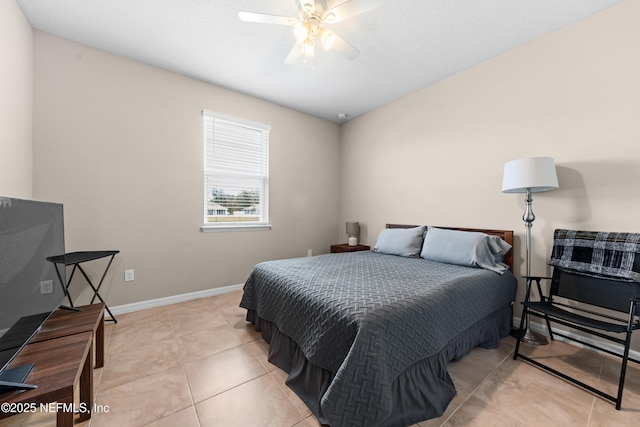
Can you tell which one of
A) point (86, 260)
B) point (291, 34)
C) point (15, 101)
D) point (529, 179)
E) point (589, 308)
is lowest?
point (589, 308)

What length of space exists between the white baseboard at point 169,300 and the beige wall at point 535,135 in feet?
8.31

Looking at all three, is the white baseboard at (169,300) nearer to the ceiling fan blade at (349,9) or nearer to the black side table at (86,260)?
the black side table at (86,260)

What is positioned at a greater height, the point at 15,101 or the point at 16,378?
the point at 15,101

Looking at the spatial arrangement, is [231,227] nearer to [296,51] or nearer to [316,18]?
[296,51]

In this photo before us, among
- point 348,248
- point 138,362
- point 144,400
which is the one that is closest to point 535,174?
point 348,248

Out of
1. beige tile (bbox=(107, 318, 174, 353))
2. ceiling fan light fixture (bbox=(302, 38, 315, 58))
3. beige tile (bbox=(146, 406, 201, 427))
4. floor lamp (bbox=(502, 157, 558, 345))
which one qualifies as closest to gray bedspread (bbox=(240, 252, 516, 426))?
floor lamp (bbox=(502, 157, 558, 345))

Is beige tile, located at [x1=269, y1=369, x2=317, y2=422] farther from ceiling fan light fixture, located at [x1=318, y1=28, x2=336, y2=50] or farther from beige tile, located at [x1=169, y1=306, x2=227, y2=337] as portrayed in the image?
ceiling fan light fixture, located at [x1=318, y1=28, x2=336, y2=50]

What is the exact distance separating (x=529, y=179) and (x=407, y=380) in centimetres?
180

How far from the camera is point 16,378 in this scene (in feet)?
3.04

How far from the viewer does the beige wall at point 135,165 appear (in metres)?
2.32

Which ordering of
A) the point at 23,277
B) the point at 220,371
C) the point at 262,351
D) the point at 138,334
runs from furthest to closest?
the point at 138,334 → the point at 262,351 → the point at 220,371 → the point at 23,277

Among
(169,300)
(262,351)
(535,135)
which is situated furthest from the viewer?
(169,300)

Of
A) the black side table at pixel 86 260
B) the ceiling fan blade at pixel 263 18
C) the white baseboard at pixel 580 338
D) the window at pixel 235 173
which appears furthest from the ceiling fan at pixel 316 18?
the white baseboard at pixel 580 338

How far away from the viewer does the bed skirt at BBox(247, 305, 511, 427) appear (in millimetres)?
1271
